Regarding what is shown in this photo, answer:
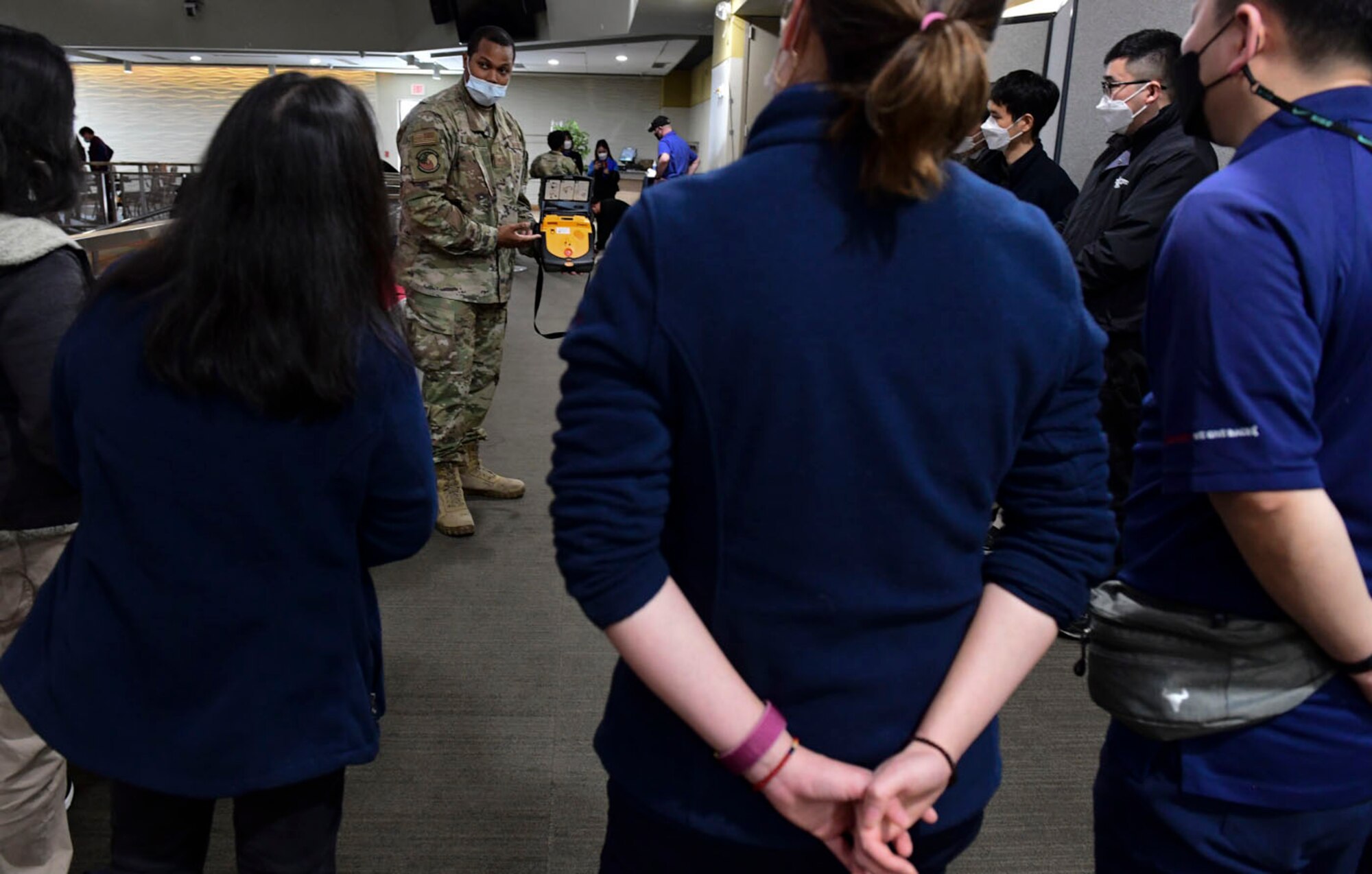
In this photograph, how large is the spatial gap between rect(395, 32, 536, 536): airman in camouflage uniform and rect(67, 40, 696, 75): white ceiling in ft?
43.6

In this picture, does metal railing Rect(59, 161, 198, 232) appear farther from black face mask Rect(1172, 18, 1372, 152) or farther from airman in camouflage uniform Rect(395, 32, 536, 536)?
black face mask Rect(1172, 18, 1372, 152)

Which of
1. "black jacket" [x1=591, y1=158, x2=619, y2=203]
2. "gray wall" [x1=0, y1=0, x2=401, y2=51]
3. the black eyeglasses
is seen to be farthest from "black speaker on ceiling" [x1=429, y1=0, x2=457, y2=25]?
the black eyeglasses

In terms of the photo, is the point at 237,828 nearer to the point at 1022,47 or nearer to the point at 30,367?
the point at 30,367

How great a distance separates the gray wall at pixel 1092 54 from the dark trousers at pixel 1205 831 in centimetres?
322

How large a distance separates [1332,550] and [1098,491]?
228 mm

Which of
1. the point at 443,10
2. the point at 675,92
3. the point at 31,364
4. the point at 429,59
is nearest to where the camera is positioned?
the point at 31,364

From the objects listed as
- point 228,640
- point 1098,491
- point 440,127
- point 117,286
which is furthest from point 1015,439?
point 440,127

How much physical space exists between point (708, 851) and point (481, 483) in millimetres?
3197

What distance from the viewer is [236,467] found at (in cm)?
104

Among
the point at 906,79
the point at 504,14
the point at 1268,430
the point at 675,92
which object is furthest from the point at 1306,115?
the point at 675,92

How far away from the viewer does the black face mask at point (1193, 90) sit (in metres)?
1.00

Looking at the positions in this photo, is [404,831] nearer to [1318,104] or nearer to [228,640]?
[228,640]

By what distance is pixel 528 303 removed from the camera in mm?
9281

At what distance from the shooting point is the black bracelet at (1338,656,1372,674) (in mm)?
910
